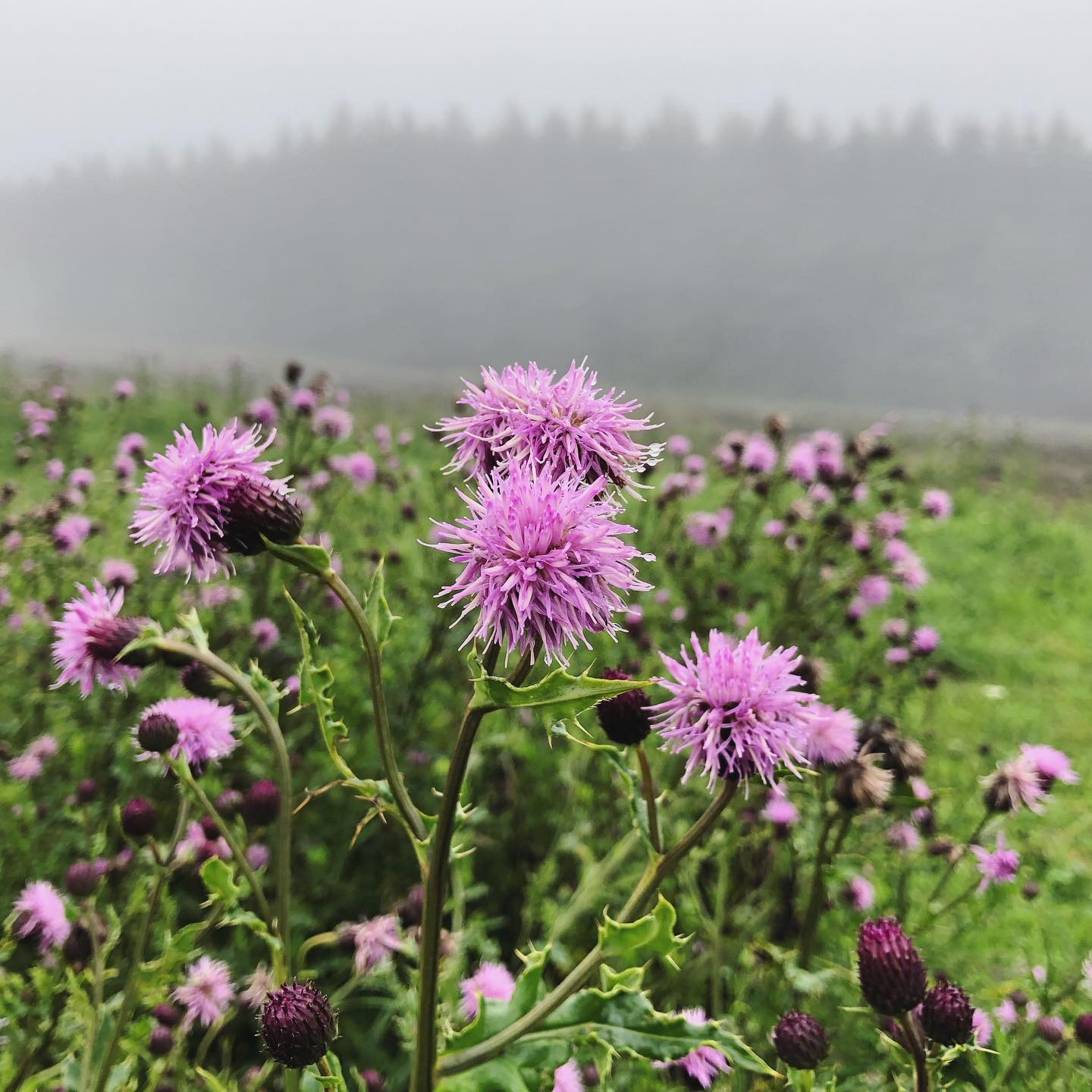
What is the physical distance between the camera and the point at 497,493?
2.80ft

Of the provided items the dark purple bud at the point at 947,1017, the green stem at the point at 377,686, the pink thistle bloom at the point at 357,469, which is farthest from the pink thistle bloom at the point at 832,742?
the pink thistle bloom at the point at 357,469

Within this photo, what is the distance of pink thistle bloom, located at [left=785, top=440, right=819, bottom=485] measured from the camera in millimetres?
3521

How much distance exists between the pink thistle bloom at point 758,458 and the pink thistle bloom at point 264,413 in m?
2.26

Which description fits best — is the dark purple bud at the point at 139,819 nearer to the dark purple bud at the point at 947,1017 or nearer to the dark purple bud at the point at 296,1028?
the dark purple bud at the point at 296,1028

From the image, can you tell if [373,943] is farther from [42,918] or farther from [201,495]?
[201,495]

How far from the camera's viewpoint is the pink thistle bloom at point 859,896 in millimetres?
2445

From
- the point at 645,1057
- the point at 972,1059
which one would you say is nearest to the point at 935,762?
the point at 972,1059

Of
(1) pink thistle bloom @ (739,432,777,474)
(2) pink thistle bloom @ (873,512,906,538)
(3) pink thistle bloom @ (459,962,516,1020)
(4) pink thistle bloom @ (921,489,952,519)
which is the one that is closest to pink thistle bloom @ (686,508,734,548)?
(1) pink thistle bloom @ (739,432,777,474)

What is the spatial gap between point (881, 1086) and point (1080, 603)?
662 cm

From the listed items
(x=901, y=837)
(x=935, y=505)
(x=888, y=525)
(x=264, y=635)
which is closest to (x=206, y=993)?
(x=264, y=635)

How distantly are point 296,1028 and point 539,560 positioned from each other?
629 mm

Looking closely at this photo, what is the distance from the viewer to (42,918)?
167 cm

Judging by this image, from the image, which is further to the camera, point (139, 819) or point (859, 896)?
point (859, 896)

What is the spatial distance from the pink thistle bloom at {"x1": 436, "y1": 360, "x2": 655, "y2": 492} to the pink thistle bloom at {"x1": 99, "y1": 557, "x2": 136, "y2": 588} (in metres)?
2.25
